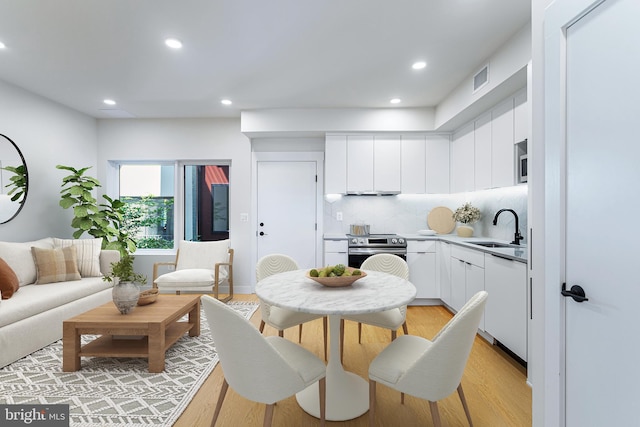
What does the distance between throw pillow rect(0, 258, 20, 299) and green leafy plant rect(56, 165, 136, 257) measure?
1088 millimetres

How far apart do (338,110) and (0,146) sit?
396 centimetres

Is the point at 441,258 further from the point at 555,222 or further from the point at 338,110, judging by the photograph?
the point at 555,222

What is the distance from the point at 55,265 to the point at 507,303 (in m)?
4.47

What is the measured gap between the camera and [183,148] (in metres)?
4.89

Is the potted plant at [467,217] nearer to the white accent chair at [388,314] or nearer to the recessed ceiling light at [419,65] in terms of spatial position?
the white accent chair at [388,314]

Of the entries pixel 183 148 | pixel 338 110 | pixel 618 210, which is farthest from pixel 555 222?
pixel 183 148

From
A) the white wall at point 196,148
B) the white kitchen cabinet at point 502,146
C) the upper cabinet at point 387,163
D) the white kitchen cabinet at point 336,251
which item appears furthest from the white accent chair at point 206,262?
the white kitchen cabinet at point 502,146

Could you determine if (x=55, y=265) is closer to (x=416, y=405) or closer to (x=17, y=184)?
(x=17, y=184)

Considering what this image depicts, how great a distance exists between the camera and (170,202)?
507cm

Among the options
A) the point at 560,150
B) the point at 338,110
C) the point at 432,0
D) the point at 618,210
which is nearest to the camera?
the point at 618,210

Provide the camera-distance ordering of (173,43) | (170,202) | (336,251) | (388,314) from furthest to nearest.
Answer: (170,202), (336,251), (173,43), (388,314)

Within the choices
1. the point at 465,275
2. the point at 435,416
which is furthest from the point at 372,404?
the point at 465,275

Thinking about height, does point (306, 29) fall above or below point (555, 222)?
above

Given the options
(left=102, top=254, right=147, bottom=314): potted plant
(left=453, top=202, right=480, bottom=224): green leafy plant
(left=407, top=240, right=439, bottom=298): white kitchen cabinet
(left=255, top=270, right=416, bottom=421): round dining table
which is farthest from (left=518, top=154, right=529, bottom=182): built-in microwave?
(left=102, top=254, right=147, bottom=314): potted plant
